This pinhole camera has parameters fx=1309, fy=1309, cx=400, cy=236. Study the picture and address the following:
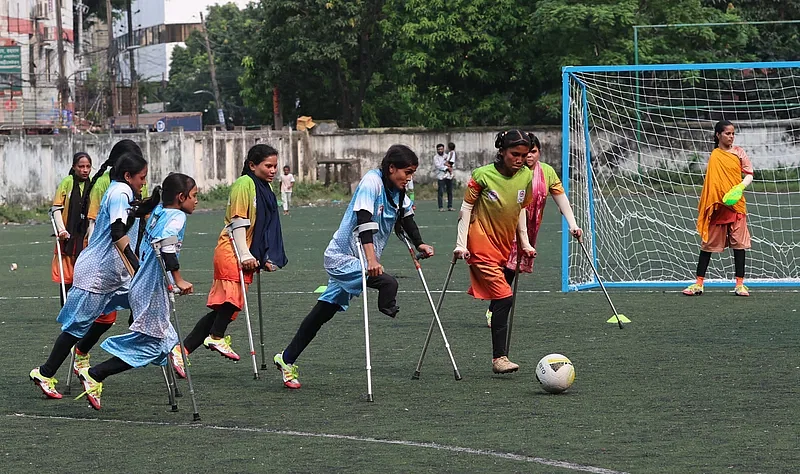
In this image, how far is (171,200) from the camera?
785 cm

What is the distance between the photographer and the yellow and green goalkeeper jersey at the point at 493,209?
9.05m

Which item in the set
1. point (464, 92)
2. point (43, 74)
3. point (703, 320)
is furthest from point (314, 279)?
point (43, 74)

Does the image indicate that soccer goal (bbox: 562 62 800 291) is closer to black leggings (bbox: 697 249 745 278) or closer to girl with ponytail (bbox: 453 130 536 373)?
black leggings (bbox: 697 249 745 278)

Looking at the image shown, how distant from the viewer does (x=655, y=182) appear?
2459cm

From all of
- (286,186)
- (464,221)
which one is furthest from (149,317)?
(286,186)

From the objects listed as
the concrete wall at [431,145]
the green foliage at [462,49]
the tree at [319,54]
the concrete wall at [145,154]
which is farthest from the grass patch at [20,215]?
the tree at [319,54]

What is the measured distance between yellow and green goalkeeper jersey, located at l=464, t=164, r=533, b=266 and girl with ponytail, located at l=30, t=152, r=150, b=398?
2.34 m

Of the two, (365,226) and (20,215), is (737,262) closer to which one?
(365,226)

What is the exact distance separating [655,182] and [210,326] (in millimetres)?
16475

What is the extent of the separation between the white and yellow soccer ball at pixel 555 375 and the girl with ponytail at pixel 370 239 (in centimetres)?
100

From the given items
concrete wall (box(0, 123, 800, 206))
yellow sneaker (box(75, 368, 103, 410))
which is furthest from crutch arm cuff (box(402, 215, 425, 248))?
concrete wall (box(0, 123, 800, 206))

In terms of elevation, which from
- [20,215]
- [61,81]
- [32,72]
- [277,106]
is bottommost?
[20,215]

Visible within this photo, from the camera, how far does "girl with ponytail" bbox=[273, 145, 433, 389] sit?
814 cm

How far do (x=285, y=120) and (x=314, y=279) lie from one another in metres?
46.3
